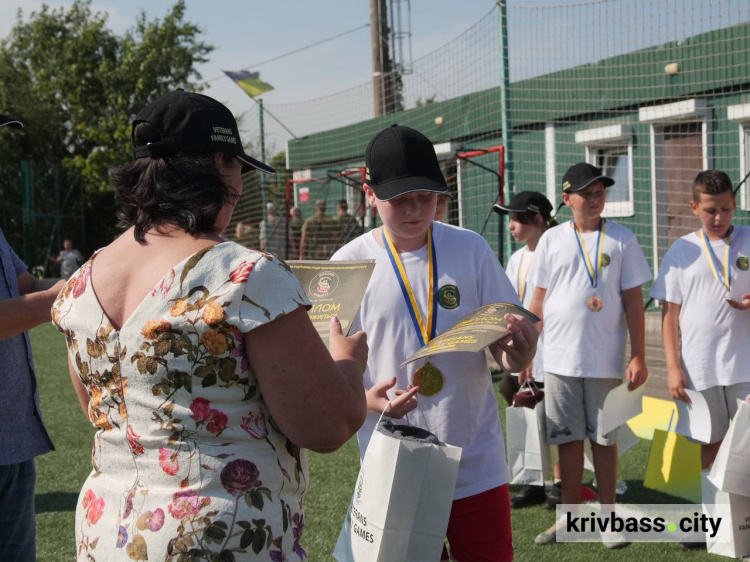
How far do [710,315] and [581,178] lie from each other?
1.09m

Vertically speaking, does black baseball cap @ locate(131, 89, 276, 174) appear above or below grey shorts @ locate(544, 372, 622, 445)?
above

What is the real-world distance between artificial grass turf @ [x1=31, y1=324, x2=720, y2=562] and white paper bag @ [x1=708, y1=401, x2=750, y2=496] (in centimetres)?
56

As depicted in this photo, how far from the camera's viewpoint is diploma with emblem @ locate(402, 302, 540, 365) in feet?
8.08

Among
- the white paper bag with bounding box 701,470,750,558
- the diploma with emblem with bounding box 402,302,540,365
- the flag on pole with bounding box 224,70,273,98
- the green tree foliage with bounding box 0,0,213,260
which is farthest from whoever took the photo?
the green tree foliage with bounding box 0,0,213,260

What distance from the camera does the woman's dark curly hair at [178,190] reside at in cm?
191

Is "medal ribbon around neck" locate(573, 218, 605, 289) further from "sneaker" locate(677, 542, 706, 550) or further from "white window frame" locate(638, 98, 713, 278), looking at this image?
"white window frame" locate(638, 98, 713, 278)

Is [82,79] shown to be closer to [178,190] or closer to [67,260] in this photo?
[67,260]

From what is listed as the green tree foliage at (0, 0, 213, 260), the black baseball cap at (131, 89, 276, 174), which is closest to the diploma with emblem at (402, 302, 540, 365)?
the black baseball cap at (131, 89, 276, 174)

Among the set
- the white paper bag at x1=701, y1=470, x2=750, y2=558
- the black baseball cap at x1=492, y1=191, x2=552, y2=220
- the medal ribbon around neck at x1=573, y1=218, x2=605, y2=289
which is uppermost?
the black baseball cap at x1=492, y1=191, x2=552, y2=220

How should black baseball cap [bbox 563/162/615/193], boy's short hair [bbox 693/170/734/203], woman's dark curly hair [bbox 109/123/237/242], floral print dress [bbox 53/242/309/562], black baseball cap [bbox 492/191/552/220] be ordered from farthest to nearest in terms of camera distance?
black baseball cap [bbox 492/191/552/220] < black baseball cap [bbox 563/162/615/193] < boy's short hair [bbox 693/170/734/203] < woman's dark curly hair [bbox 109/123/237/242] < floral print dress [bbox 53/242/309/562]

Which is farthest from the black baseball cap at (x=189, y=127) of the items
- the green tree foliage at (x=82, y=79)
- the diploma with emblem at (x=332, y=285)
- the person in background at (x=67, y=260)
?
the green tree foliage at (x=82, y=79)

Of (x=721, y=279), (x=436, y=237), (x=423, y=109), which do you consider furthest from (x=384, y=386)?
(x=423, y=109)

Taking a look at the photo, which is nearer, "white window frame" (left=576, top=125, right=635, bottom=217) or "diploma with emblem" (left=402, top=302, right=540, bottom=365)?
"diploma with emblem" (left=402, top=302, right=540, bottom=365)

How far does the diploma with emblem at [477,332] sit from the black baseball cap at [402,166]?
48 cm
